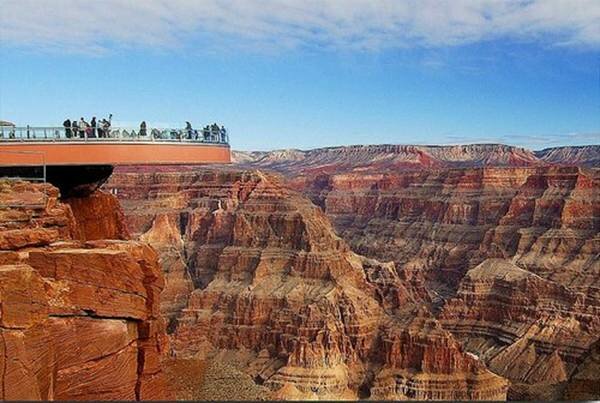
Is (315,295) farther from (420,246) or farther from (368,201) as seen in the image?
(368,201)

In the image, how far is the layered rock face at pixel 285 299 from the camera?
2096 inches

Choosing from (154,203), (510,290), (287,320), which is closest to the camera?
(287,320)

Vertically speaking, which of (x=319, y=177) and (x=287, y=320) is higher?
(x=319, y=177)

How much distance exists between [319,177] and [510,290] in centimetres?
7792

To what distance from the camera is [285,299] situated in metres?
63.1

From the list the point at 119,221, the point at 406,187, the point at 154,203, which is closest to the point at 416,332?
the point at 119,221

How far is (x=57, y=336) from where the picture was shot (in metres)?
15.8

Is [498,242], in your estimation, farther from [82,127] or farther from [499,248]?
[82,127]

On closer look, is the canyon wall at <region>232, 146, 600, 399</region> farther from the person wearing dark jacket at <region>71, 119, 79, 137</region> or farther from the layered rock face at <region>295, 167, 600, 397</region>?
the person wearing dark jacket at <region>71, 119, 79, 137</region>

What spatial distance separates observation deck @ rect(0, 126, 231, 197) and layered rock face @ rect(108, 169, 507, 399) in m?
25.1

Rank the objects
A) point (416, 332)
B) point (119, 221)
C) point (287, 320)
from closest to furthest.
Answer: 1. point (119, 221)
2. point (416, 332)
3. point (287, 320)

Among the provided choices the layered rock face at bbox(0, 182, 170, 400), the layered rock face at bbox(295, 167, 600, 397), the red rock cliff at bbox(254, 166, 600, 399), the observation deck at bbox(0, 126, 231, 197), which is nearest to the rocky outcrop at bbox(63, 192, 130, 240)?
the observation deck at bbox(0, 126, 231, 197)

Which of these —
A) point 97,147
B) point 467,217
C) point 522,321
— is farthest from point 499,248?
point 97,147

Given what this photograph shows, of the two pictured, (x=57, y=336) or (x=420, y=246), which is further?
(x=420, y=246)
